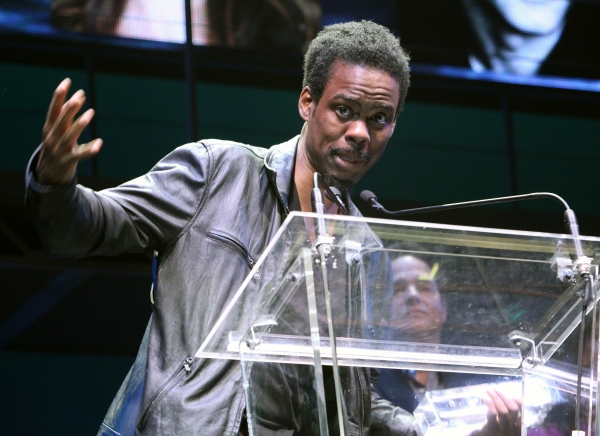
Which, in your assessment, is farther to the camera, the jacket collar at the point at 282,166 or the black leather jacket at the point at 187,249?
the jacket collar at the point at 282,166

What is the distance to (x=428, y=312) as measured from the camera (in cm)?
159

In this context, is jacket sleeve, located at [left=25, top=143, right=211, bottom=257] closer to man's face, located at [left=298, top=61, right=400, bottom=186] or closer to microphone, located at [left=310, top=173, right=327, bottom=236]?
man's face, located at [left=298, top=61, right=400, bottom=186]

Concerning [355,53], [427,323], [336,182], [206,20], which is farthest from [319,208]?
[206,20]

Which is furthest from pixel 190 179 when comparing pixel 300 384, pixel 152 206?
pixel 300 384

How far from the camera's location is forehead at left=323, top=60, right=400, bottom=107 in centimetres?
211

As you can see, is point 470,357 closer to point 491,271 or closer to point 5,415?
point 491,271

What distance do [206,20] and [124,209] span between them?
2.70 metres

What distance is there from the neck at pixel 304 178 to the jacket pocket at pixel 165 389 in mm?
530

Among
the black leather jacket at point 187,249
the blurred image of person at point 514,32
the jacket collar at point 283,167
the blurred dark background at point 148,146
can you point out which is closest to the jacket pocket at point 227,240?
the black leather jacket at point 187,249

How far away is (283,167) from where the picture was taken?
2.10m

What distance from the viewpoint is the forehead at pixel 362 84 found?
83.0 inches

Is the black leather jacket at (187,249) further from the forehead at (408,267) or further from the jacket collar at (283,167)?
the forehead at (408,267)

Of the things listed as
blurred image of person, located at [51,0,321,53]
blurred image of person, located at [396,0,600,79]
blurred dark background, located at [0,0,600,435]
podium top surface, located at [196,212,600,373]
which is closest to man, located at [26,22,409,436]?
podium top surface, located at [196,212,600,373]

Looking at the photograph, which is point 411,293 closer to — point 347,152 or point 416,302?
point 416,302
